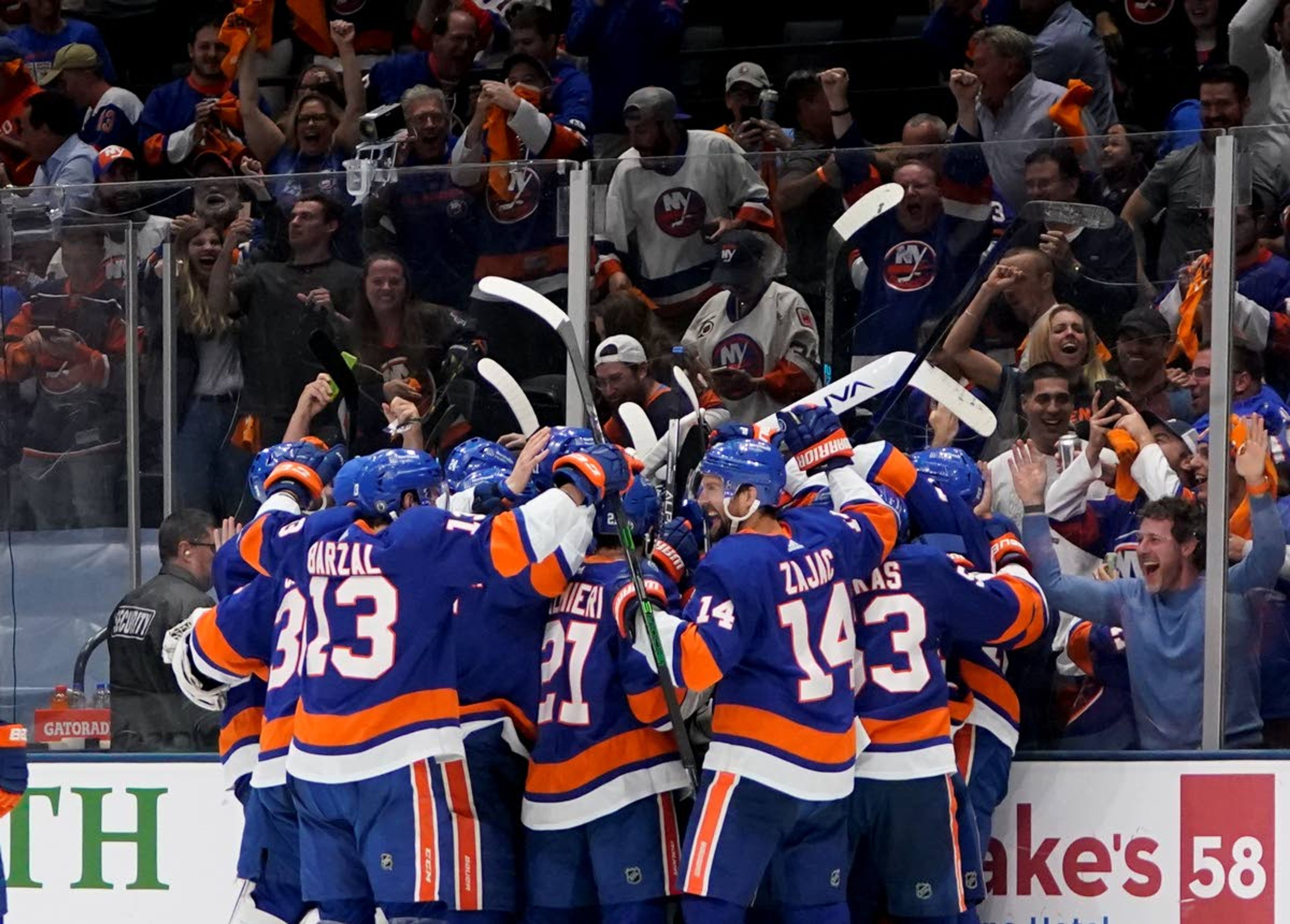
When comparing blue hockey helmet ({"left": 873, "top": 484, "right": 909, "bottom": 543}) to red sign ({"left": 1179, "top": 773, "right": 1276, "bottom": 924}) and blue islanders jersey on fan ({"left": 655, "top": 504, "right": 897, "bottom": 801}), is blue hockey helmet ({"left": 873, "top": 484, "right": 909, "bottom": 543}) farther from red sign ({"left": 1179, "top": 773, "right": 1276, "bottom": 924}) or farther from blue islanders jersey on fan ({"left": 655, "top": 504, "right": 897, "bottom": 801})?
red sign ({"left": 1179, "top": 773, "right": 1276, "bottom": 924})

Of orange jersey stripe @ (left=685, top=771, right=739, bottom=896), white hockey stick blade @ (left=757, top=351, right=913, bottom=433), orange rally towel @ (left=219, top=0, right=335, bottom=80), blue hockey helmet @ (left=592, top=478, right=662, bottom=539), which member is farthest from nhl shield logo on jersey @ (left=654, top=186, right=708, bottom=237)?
orange rally towel @ (left=219, top=0, right=335, bottom=80)

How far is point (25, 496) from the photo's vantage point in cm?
597

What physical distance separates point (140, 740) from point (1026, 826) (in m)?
2.33

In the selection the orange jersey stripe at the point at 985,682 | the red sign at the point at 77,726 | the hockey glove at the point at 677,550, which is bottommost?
the red sign at the point at 77,726

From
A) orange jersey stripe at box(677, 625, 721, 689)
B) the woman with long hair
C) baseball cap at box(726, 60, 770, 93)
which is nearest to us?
orange jersey stripe at box(677, 625, 721, 689)

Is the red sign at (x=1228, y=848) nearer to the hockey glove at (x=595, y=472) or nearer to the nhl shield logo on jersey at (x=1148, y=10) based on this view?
the hockey glove at (x=595, y=472)

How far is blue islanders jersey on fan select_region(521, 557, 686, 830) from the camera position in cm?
477

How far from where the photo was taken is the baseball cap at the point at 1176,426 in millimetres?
5102

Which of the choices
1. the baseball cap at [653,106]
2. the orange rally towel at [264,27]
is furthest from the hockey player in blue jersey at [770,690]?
the orange rally towel at [264,27]

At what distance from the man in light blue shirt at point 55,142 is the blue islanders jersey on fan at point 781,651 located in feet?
13.2

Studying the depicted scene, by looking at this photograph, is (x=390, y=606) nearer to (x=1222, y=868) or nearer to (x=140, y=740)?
(x=140, y=740)

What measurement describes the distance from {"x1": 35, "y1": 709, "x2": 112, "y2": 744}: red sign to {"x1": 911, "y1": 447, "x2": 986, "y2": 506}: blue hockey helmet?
230 centimetres

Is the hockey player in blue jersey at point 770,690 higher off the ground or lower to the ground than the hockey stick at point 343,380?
lower

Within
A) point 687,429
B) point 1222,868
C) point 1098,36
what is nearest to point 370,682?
point 687,429
